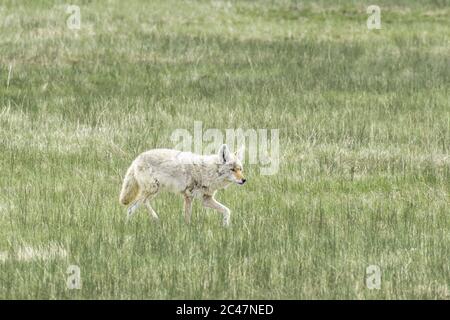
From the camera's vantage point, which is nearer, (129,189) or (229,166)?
(229,166)

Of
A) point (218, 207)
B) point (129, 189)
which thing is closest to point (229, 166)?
point (218, 207)

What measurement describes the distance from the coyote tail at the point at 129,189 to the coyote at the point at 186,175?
0.13 meters

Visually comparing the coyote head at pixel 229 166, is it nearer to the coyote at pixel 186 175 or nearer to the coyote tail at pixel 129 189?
the coyote at pixel 186 175

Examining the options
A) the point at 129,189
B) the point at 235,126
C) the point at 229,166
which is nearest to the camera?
the point at 229,166

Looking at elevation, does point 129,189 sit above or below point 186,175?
below

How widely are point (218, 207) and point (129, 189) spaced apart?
1.01 m

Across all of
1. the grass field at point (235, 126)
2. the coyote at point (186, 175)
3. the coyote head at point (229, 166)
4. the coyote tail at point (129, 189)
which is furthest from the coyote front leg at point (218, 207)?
the coyote tail at point (129, 189)

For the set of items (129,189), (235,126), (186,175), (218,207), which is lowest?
(218,207)

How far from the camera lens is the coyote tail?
1167 cm

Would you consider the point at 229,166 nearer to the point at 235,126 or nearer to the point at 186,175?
the point at 186,175

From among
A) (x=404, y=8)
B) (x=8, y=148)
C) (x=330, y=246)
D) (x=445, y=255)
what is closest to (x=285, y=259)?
(x=330, y=246)

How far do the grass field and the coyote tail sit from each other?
0.18 metres

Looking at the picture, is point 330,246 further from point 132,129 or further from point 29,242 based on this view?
point 132,129

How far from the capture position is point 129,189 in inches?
464
